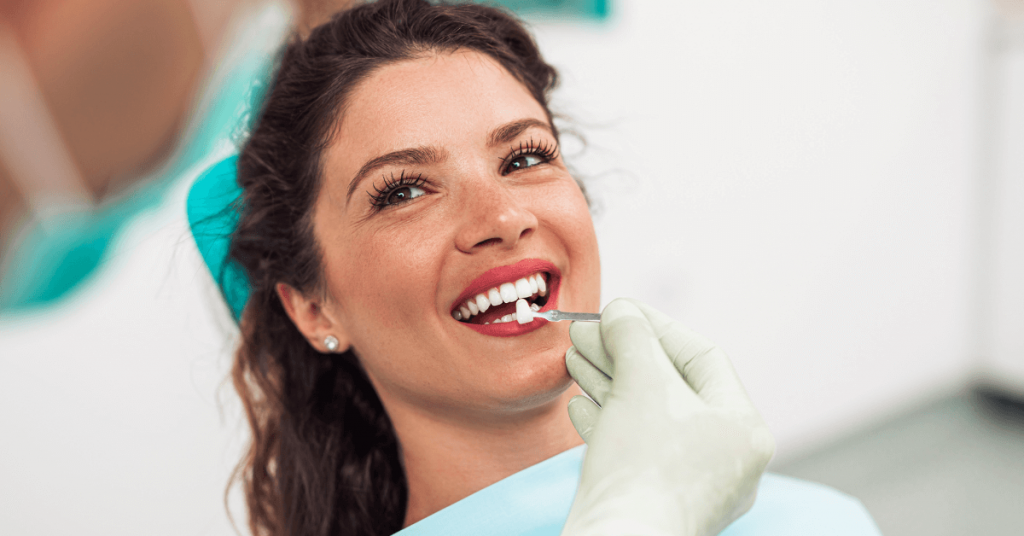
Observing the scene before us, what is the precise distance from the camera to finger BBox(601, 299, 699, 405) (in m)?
0.70

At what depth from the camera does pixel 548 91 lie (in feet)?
4.18

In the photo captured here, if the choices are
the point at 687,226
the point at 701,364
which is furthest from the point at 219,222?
the point at 687,226

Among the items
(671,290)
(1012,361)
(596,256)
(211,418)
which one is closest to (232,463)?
(211,418)

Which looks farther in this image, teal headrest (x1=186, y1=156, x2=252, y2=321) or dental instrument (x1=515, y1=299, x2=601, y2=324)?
teal headrest (x1=186, y1=156, x2=252, y2=321)

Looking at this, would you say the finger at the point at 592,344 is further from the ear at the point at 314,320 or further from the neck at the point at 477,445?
the ear at the point at 314,320

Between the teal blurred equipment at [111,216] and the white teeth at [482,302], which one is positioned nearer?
the white teeth at [482,302]

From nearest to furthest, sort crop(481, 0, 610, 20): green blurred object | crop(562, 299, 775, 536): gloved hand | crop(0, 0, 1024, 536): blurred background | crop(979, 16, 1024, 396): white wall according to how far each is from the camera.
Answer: crop(562, 299, 775, 536): gloved hand → crop(0, 0, 1024, 536): blurred background → crop(481, 0, 610, 20): green blurred object → crop(979, 16, 1024, 396): white wall

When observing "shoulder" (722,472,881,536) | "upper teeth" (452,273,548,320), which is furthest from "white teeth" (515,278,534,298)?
"shoulder" (722,472,881,536)

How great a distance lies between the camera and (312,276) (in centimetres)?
102

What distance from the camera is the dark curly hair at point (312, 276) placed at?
101 cm

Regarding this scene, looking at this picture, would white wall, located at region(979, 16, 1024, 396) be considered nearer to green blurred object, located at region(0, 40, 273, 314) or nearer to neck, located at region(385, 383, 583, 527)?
neck, located at region(385, 383, 583, 527)

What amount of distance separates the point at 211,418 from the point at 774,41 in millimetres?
2114

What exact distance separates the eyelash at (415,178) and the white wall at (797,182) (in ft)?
2.61

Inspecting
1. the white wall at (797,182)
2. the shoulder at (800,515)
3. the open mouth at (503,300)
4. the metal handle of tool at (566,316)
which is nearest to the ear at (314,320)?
A: the open mouth at (503,300)
